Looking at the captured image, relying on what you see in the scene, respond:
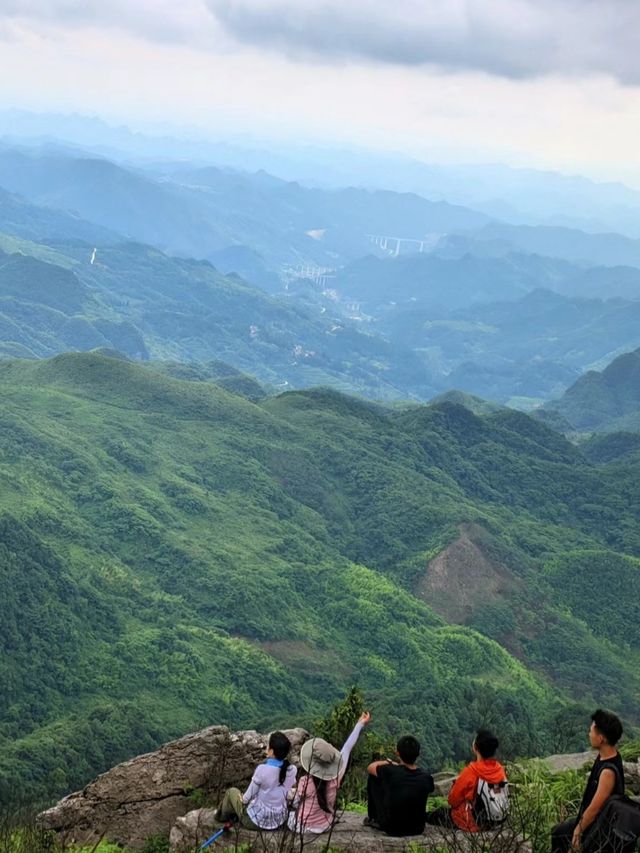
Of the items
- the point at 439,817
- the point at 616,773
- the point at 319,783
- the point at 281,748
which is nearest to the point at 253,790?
the point at 281,748

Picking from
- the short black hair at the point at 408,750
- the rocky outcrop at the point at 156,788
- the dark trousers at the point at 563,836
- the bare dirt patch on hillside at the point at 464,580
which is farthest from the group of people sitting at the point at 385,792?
the bare dirt patch on hillside at the point at 464,580

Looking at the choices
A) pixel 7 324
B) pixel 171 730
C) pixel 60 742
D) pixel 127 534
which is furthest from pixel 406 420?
pixel 7 324

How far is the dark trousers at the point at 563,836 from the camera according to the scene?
32.0 ft

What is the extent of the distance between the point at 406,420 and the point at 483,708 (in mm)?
52728

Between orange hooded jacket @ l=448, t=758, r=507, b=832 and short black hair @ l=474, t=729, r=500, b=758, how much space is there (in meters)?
0.11

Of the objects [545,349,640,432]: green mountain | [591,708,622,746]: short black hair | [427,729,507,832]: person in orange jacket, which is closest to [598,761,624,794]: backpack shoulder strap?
[591,708,622,746]: short black hair

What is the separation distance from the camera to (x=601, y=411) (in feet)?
546

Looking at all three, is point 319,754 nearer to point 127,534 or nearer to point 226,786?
point 226,786

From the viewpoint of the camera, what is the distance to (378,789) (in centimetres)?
1090

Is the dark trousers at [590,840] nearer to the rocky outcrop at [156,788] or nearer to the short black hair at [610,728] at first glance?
the short black hair at [610,728]

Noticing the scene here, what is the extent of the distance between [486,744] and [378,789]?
149 cm

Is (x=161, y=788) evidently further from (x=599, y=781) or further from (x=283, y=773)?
(x=599, y=781)

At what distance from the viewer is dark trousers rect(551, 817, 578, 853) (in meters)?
9.76

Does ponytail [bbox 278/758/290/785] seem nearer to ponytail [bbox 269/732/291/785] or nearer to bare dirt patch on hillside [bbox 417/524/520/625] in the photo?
ponytail [bbox 269/732/291/785]
